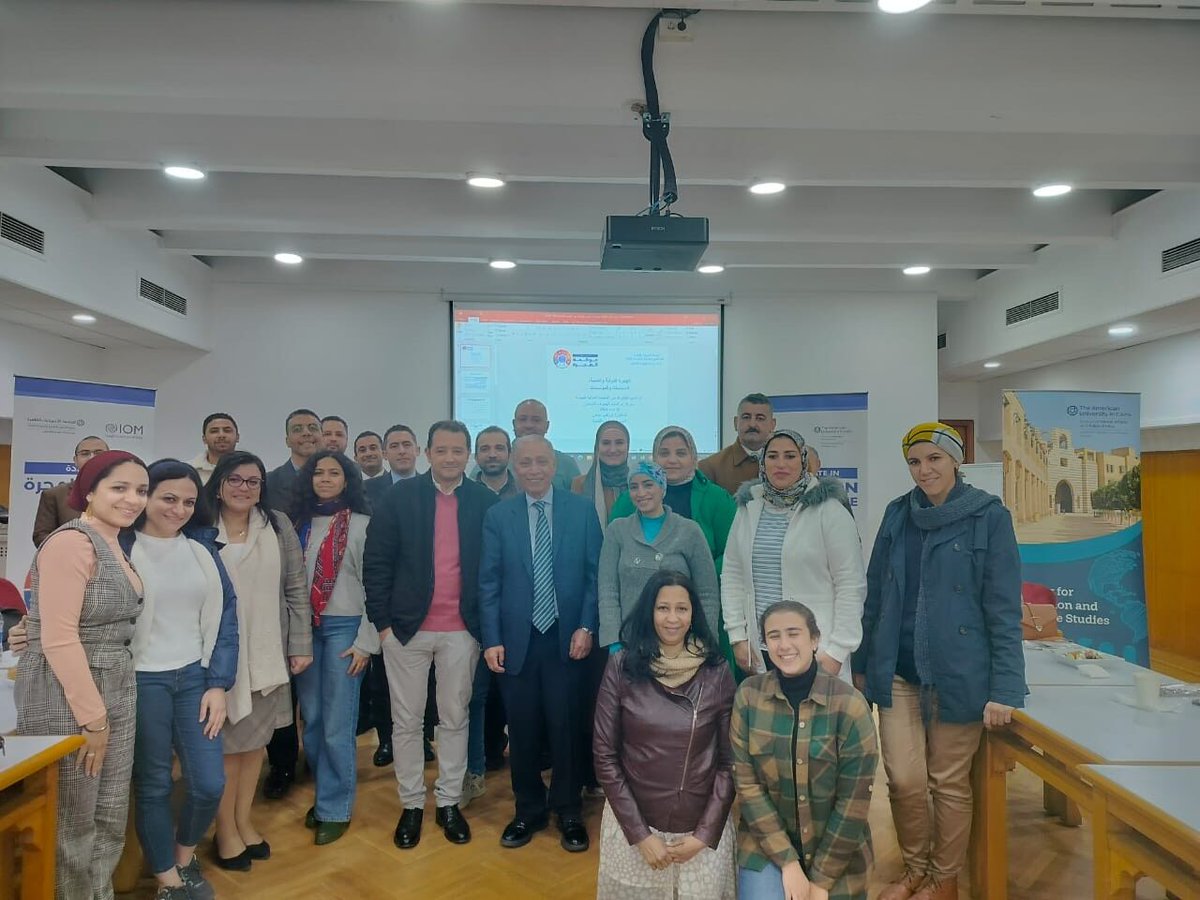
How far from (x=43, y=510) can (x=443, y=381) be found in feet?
10.9

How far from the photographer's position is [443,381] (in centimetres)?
658

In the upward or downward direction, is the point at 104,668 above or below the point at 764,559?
below

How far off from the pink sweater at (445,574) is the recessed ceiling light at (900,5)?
7.88 ft

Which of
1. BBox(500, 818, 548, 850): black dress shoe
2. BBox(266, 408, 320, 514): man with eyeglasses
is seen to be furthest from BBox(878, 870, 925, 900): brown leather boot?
BBox(266, 408, 320, 514): man with eyeglasses

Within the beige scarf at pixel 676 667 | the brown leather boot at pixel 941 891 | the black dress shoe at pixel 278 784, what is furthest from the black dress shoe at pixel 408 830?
the brown leather boot at pixel 941 891

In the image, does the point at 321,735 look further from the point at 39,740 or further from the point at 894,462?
the point at 894,462

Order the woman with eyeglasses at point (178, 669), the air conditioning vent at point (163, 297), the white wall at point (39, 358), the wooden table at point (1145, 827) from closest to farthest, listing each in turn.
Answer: the wooden table at point (1145, 827), the woman with eyeglasses at point (178, 669), the white wall at point (39, 358), the air conditioning vent at point (163, 297)

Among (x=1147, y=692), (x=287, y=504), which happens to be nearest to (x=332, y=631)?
(x=287, y=504)

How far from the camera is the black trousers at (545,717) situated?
2.93 metres

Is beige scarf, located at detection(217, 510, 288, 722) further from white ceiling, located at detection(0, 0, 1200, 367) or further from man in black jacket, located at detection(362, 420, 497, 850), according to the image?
white ceiling, located at detection(0, 0, 1200, 367)

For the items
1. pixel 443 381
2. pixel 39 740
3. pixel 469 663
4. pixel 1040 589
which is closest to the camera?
pixel 39 740

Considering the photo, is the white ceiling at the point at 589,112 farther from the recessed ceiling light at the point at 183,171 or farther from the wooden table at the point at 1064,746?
the wooden table at the point at 1064,746

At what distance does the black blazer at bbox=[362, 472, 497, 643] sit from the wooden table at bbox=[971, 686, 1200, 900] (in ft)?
6.30

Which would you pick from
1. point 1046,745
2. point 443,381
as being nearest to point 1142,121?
point 1046,745
